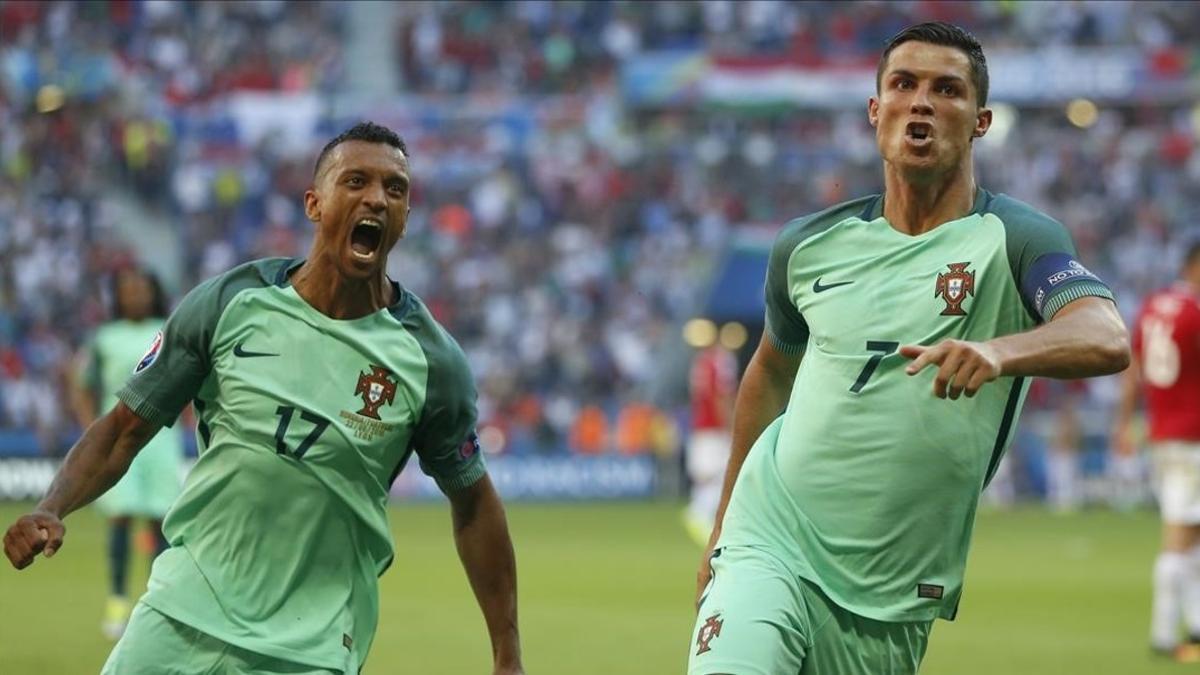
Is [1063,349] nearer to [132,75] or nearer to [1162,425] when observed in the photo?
[1162,425]

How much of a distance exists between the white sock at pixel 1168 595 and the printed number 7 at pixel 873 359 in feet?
24.4

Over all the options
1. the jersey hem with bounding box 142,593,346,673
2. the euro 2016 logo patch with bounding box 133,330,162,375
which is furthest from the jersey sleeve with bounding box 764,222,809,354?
the euro 2016 logo patch with bounding box 133,330,162,375

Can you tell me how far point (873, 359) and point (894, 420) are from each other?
0.57 feet

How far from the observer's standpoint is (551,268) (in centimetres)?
3559

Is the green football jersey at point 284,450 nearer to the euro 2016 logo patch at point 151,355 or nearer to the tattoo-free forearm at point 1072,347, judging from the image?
the euro 2016 logo patch at point 151,355

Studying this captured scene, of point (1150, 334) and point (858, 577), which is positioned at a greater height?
point (858, 577)

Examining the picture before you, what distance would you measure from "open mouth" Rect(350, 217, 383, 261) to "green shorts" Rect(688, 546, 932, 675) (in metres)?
1.32

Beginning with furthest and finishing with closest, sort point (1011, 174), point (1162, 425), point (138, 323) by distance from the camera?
point (1011, 174) → point (138, 323) → point (1162, 425)

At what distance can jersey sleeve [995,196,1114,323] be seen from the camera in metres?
4.78

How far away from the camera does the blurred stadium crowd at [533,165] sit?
33688 millimetres

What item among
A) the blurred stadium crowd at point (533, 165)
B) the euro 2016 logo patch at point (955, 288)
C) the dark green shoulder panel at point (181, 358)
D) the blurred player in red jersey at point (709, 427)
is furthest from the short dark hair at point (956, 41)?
the blurred stadium crowd at point (533, 165)

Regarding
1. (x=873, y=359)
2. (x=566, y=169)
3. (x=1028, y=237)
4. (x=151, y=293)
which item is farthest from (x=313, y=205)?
(x=566, y=169)

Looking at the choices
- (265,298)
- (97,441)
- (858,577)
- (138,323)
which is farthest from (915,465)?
(138,323)

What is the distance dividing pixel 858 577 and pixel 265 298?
1833 millimetres
